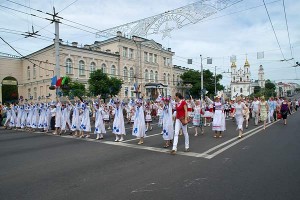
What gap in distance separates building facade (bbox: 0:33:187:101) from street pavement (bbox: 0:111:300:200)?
32063 millimetres

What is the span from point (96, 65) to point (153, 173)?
4567 centimetres

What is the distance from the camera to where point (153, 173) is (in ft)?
20.8

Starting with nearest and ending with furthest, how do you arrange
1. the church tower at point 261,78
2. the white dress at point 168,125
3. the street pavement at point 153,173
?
1. the street pavement at point 153,173
2. the white dress at point 168,125
3. the church tower at point 261,78

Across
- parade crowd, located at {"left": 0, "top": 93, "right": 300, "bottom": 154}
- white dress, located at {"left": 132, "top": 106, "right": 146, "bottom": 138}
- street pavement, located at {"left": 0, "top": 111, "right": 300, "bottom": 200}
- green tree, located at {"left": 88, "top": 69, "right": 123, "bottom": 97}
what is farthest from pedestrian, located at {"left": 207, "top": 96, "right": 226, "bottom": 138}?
green tree, located at {"left": 88, "top": 69, "right": 123, "bottom": 97}

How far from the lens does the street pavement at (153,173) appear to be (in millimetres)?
5000

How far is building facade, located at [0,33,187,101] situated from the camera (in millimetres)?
46094

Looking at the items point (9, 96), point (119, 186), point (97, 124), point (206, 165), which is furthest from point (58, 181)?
point (9, 96)

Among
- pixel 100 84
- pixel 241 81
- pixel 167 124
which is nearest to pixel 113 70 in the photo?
pixel 100 84

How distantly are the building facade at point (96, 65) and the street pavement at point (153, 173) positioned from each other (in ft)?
105

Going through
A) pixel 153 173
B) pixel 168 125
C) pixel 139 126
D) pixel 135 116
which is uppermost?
pixel 135 116

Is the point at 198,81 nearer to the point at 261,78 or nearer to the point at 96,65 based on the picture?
the point at 96,65

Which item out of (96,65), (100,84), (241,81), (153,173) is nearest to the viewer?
(153,173)

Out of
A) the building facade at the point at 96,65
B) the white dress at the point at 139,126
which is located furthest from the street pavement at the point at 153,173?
the building facade at the point at 96,65

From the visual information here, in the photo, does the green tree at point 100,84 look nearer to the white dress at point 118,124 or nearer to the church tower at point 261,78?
the white dress at point 118,124
